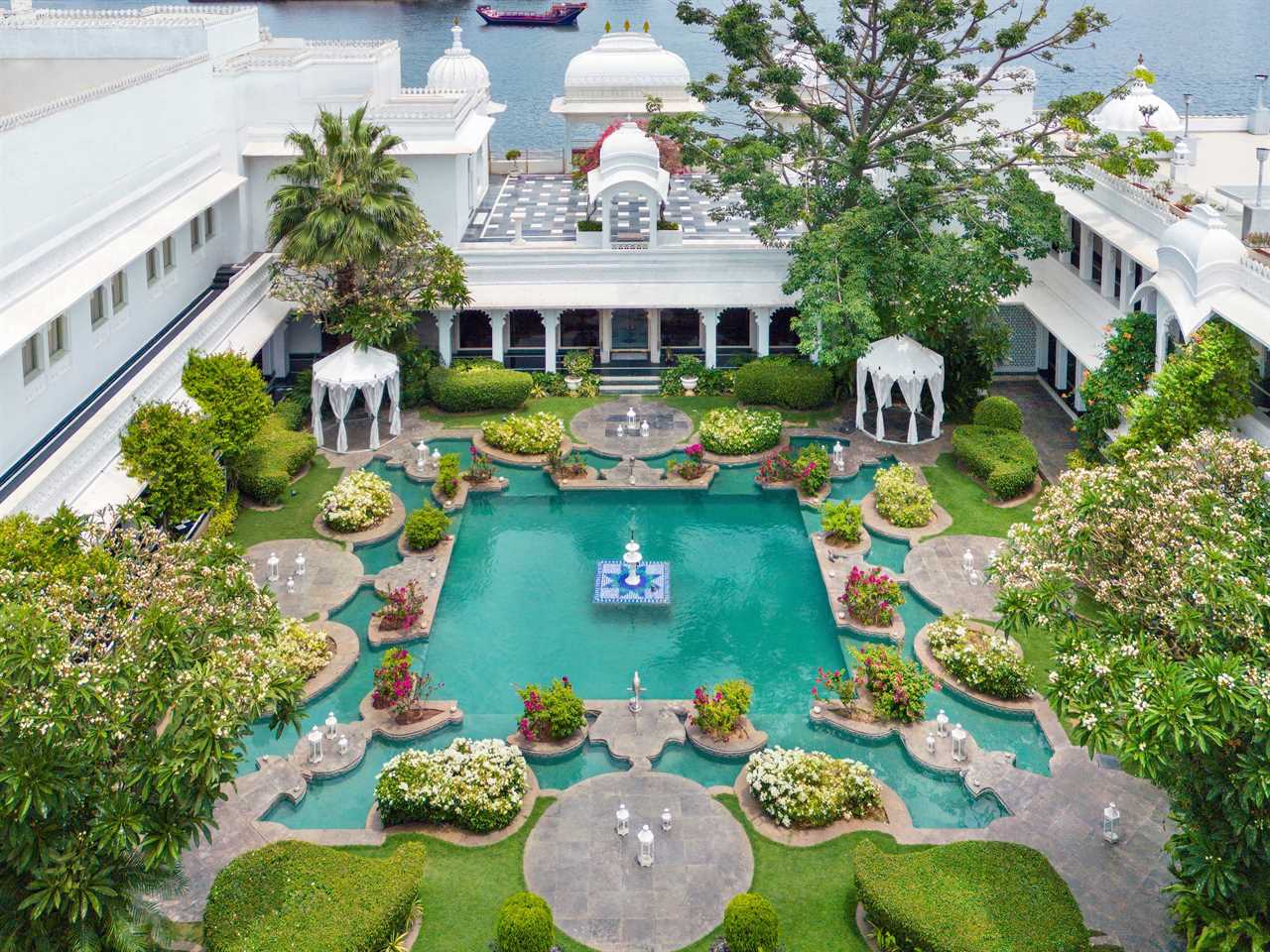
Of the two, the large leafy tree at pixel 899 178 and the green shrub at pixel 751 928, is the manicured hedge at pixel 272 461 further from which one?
the green shrub at pixel 751 928

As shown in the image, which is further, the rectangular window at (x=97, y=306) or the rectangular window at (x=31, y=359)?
the rectangular window at (x=97, y=306)

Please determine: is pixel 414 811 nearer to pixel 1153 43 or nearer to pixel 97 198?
pixel 97 198

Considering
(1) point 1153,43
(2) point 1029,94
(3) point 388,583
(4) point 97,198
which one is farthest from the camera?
(1) point 1153,43

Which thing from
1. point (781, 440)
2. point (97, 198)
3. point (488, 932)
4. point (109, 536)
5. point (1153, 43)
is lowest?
point (488, 932)

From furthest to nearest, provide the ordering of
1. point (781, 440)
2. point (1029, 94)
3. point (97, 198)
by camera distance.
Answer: point (1029, 94)
point (781, 440)
point (97, 198)

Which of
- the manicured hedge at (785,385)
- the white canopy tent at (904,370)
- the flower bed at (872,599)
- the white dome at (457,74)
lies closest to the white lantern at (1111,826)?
the flower bed at (872,599)

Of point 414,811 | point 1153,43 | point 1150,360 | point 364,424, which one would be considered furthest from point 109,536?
point 1153,43

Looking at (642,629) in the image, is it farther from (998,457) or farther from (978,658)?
(998,457)
